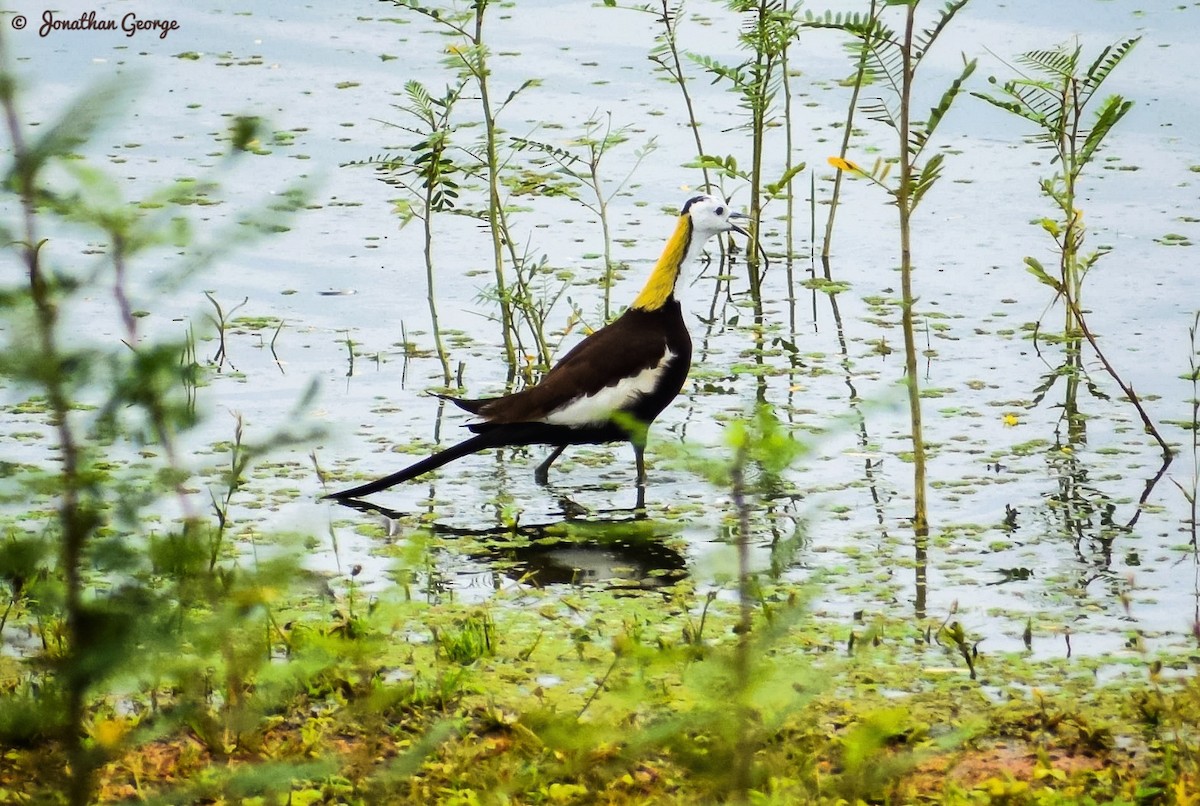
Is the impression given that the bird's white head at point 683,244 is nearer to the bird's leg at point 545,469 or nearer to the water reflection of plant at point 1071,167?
the bird's leg at point 545,469

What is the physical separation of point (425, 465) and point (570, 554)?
76 cm

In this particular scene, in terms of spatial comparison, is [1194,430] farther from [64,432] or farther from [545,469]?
[64,432]

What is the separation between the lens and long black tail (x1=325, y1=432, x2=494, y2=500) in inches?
253

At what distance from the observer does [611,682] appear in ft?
14.8

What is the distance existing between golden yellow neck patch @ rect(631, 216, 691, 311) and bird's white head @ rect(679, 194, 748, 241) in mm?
125

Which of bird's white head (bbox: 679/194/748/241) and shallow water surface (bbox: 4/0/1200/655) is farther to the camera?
bird's white head (bbox: 679/194/748/241)

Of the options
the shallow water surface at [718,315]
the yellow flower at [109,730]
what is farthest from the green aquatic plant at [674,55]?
the yellow flower at [109,730]

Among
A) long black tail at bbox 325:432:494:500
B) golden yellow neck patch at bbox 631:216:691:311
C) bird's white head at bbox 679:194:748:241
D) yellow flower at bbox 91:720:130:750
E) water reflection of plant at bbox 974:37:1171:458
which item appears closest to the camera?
yellow flower at bbox 91:720:130:750

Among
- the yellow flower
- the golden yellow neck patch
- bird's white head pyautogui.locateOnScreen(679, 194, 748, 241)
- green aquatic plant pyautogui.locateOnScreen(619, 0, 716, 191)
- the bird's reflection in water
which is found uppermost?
green aquatic plant pyautogui.locateOnScreen(619, 0, 716, 191)

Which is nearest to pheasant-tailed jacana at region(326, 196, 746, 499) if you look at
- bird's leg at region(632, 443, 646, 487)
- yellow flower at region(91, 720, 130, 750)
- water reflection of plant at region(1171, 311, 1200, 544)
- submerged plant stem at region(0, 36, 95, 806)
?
bird's leg at region(632, 443, 646, 487)

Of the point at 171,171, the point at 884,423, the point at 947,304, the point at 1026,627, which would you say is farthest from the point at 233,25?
the point at 1026,627

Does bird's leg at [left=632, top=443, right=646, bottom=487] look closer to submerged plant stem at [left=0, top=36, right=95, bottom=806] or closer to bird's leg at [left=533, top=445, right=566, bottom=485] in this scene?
bird's leg at [left=533, top=445, right=566, bottom=485]

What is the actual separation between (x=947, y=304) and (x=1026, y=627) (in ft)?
11.8

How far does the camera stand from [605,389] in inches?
259
